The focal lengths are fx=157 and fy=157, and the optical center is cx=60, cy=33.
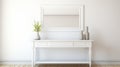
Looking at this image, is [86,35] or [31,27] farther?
[31,27]

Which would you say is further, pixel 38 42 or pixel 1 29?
pixel 1 29

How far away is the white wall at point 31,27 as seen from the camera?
429 centimetres

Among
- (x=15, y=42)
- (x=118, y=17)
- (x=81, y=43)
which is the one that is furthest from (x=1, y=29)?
(x=118, y=17)

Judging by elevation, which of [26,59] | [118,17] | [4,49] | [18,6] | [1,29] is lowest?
A: [26,59]

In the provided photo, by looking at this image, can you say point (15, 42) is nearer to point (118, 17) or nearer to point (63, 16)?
point (63, 16)

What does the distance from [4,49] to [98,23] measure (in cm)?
269

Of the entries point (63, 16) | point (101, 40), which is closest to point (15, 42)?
point (63, 16)

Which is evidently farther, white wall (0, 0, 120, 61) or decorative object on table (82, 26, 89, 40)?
white wall (0, 0, 120, 61)

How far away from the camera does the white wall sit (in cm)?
429

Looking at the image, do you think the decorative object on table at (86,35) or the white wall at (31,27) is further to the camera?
the white wall at (31,27)

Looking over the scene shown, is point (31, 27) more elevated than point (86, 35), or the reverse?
point (31, 27)

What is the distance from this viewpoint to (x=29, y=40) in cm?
432

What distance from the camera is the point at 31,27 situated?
4305 mm

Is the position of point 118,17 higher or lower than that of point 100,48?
higher
